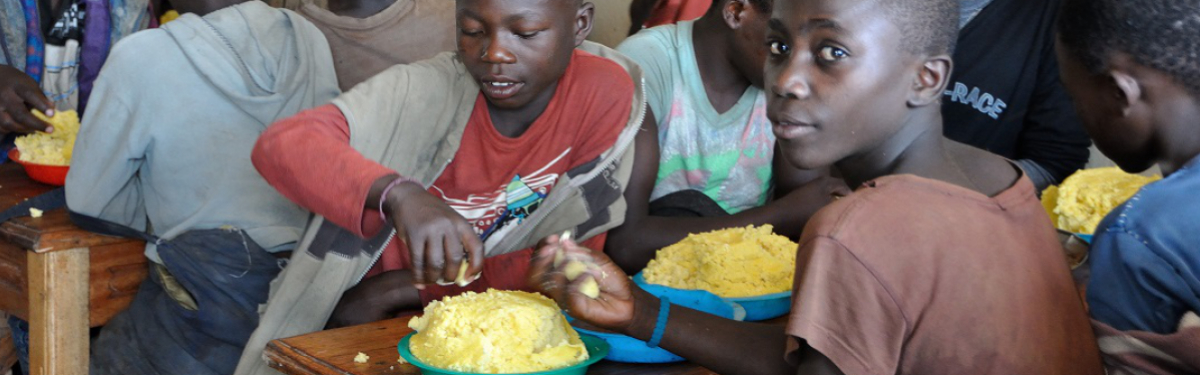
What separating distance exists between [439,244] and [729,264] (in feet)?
1.83

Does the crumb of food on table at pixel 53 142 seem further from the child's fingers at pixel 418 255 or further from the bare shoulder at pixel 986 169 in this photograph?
the bare shoulder at pixel 986 169

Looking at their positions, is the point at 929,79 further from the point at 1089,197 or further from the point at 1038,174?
the point at 1038,174

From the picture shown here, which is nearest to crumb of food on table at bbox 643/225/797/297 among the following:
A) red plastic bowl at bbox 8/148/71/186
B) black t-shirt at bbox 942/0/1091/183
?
black t-shirt at bbox 942/0/1091/183

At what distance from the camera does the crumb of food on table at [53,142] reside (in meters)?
2.91

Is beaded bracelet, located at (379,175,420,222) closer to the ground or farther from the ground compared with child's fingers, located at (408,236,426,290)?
farther from the ground

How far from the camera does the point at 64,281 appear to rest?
250cm

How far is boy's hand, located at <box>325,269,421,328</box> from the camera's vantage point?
2.20m

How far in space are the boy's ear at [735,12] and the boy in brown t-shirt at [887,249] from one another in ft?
3.32

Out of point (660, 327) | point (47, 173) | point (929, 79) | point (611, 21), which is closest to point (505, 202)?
point (660, 327)

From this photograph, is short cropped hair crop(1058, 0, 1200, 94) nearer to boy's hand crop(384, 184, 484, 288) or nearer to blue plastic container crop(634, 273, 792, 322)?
blue plastic container crop(634, 273, 792, 322)

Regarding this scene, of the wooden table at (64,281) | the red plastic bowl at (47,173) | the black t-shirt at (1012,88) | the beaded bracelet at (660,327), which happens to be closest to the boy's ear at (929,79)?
the beaded bracelet at (660,327)

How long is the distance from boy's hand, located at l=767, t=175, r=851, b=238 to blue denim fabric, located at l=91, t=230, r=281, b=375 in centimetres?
123

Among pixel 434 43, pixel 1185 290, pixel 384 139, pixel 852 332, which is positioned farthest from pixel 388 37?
pixel 1185 290

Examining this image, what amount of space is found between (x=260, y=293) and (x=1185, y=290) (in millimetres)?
1914
